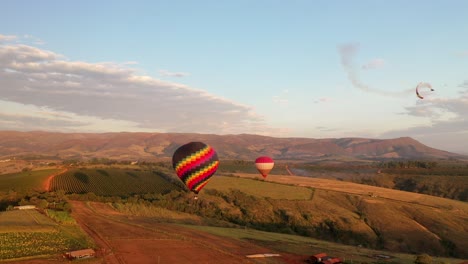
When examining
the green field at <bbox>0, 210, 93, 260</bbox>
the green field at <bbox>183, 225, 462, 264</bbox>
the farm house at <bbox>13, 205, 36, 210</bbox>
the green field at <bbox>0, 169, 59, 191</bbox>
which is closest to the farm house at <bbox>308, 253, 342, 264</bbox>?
the green field at <bbox>183, 225, 462, 264</bbox>

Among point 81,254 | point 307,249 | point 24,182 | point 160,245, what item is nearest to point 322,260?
point 307,249

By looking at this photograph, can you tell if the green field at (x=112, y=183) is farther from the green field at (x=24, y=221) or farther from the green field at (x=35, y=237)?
the green field at (x=35, y=237)

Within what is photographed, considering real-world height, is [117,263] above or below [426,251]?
above

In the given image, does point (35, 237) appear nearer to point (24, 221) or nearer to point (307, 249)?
point (24, 221)

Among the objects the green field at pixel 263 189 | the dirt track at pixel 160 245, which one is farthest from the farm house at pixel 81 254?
the green field at pixel 263 189

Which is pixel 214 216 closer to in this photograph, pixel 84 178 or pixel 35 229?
pixel 35 229

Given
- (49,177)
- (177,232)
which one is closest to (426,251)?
(177,232)
